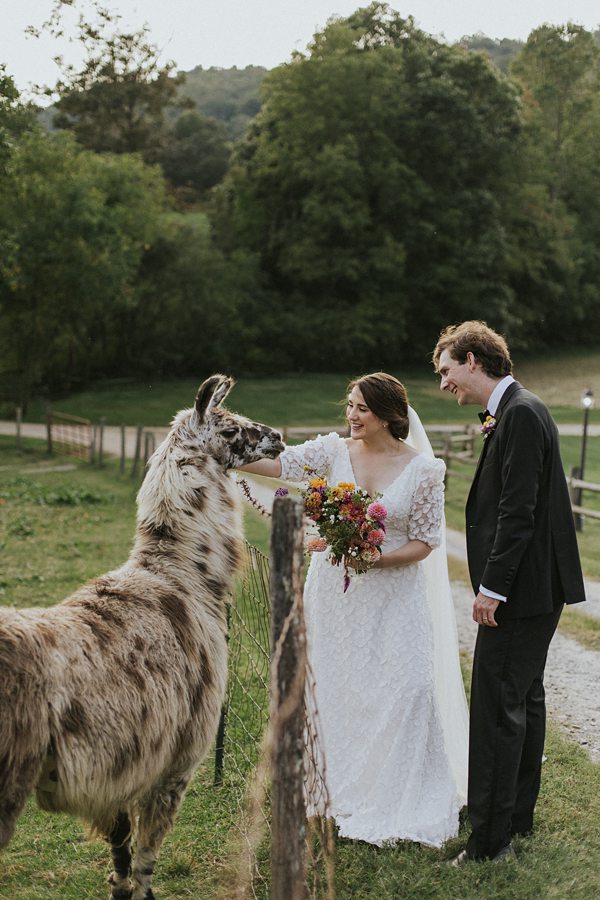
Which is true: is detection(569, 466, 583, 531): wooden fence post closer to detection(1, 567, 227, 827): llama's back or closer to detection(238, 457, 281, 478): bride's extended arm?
detection(238, 457, 281, 478): bride's extended arm

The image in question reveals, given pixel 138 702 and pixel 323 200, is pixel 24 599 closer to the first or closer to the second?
pixel 138 702

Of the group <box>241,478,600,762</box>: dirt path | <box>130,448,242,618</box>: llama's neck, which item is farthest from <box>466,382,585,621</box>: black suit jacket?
<box>241,478,600,762</box>: dirt path

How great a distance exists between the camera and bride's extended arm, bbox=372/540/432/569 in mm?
4605

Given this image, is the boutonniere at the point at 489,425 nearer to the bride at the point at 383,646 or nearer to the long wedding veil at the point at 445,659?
the bride at the point at 383,646

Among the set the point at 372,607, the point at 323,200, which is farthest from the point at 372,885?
the point at 323,200

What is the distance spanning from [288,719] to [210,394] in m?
1.71

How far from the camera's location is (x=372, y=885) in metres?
4.09

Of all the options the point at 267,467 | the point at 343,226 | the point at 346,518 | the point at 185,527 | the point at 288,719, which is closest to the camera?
the point at 288,719

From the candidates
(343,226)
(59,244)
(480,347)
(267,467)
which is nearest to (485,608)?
(480,347)

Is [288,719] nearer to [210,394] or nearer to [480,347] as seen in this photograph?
[210,394]

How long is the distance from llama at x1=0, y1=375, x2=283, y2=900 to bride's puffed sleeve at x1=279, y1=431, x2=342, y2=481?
16.5 inches

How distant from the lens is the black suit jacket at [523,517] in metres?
3.97

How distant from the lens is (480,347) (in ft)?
13.7

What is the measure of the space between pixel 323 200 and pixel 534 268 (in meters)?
11.9
